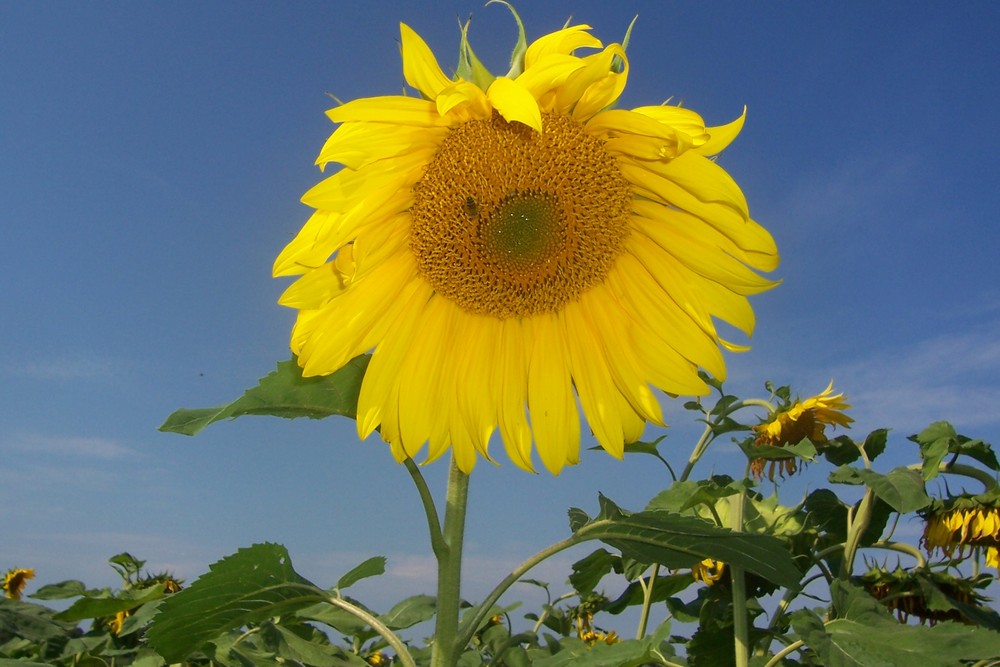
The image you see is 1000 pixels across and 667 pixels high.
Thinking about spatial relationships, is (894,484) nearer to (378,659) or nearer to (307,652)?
(307,652)

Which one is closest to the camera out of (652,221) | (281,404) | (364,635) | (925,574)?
(281,404)

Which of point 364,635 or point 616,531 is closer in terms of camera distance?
point 616,531

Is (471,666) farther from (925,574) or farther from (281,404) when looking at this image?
(925,574)

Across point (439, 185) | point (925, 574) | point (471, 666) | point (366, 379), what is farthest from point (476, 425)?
point (925, 574)

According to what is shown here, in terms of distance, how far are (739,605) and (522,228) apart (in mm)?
1739

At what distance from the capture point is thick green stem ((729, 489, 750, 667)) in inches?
124

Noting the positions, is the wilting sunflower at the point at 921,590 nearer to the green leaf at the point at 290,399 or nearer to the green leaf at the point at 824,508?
the green leaf at the point at 824,508

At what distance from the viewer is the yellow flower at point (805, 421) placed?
14.4 feet

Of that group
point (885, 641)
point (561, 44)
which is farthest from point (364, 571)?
point (885, 641)

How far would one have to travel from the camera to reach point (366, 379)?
2.32 m

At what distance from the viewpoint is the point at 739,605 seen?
3.26 metres

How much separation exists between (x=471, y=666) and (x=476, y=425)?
4.19ft

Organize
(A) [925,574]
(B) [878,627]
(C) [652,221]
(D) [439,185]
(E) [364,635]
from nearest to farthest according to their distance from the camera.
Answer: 1. (D) [439,185]
2. (C) [652,221]
3. (B) [878,627]
4. (E) [364,635]
5. (A) [925,574]

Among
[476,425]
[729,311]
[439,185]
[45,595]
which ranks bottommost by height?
[45,595]
